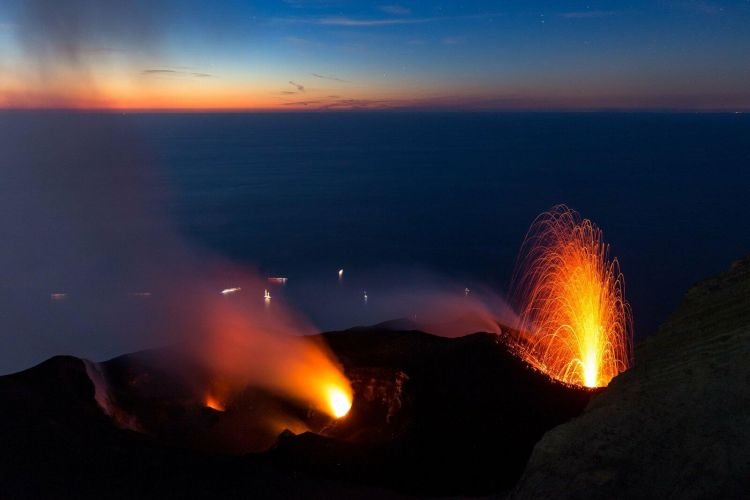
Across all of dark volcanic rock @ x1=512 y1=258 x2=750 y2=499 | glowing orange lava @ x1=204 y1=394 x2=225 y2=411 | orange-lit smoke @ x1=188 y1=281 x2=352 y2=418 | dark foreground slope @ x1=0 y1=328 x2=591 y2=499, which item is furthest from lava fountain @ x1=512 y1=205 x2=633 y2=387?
glowing orange lava @ x1=204 y1=394 x2=225 y2=411

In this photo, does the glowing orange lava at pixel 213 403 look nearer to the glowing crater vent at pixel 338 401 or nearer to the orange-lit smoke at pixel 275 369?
the orange-lit smoke at pixel 275 369

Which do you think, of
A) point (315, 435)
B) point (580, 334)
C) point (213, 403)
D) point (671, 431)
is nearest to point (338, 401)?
point (315, 435)

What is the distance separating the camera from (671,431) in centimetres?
937

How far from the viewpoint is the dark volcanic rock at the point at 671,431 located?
28.1 feet

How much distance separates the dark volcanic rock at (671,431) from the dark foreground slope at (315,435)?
322 centimetres

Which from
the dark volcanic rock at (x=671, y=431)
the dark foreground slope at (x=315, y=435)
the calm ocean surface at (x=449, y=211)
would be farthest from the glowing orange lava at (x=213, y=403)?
the calm ocean surface at (x=449, y=211)

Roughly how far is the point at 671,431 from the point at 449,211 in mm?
73788

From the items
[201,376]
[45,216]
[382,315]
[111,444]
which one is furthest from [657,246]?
[45,216]

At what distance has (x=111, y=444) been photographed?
1413cm

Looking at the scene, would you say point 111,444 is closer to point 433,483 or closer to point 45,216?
point 433,483

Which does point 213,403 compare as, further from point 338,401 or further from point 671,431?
point 671,431

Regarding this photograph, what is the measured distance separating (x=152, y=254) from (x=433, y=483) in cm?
6226

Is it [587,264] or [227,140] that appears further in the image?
[227,140]

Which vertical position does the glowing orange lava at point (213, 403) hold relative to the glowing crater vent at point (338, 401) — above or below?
below
